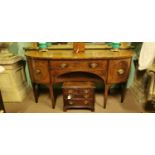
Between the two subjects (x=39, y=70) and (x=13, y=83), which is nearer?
(x=39, y=70)

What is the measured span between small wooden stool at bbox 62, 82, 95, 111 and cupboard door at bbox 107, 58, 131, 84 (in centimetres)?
17

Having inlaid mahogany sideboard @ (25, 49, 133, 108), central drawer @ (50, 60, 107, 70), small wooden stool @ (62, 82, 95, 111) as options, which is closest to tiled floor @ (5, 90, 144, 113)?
small wooden stool @ (62, 82, 95, 111)

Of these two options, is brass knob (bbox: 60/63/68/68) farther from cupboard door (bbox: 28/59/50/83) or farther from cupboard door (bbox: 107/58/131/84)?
cupboard door (bbox: 107/58/131/84)

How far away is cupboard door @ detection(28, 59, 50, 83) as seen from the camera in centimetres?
113

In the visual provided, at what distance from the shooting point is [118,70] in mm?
1155

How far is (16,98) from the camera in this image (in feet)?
4.53

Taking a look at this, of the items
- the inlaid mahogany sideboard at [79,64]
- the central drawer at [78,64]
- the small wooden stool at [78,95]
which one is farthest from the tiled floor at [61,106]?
the central drawer at [78,64]

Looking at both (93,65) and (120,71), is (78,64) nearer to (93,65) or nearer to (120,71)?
(93,65)

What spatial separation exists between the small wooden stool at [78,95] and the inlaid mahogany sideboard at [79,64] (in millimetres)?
91

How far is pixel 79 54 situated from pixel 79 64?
0.09 metres

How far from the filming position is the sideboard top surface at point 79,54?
3.61 feet

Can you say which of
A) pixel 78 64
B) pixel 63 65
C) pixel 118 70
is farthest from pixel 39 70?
pixel 118 70
